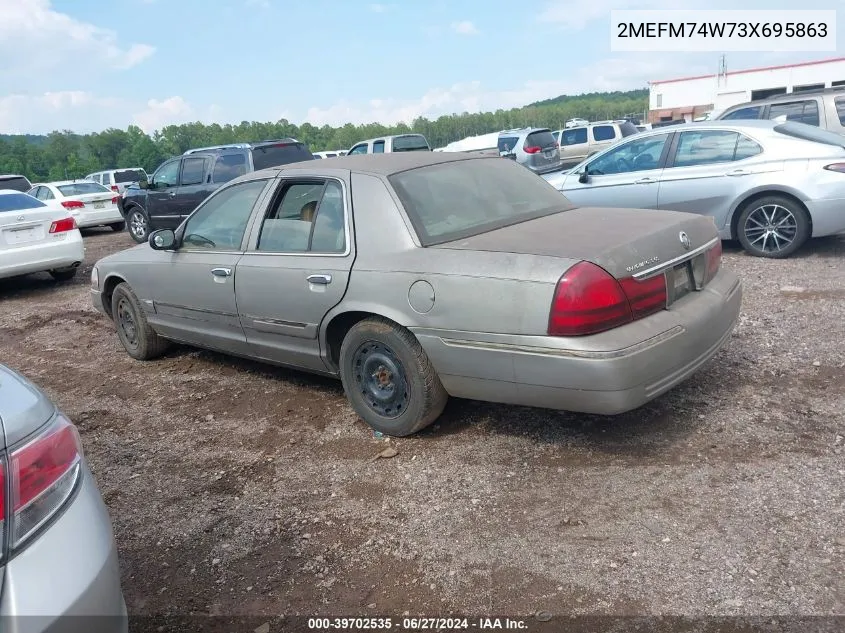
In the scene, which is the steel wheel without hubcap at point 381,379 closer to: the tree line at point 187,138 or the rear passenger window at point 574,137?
the rear passenger window at point 574,137

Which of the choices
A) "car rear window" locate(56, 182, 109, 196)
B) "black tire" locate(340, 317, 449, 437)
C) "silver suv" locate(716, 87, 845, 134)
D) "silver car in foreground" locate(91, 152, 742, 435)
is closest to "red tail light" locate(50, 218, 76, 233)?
"silver car in foreground" locate(91, 152, 742, 435)

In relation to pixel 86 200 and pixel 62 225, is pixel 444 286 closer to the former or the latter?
pixel 62 225

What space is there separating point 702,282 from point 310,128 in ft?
287

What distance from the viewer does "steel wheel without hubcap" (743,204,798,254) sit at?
7285 mm

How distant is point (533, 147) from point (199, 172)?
30.1 feet

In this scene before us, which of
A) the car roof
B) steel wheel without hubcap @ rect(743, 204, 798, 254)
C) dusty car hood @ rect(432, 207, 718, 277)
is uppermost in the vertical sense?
the car roof

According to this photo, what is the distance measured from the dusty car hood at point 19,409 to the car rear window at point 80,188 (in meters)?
16.7

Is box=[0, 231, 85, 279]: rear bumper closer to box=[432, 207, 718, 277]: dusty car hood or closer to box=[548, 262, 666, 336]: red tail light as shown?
box=[432, 207, 718, 277]: dusty car hood

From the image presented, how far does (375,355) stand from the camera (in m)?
3.90

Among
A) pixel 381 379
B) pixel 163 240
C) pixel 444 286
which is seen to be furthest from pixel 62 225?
pixel 444 286

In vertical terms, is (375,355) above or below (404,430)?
above

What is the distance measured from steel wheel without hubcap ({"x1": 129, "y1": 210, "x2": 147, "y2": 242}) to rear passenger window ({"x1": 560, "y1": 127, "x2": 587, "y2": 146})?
13.9 meters

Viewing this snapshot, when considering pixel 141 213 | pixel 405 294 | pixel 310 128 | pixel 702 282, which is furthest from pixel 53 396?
pixel 310 128

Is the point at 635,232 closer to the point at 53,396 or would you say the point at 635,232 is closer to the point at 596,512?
the point at 596,512
